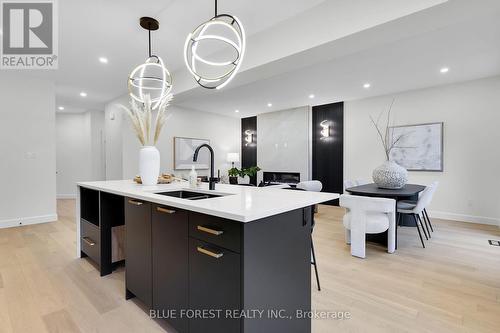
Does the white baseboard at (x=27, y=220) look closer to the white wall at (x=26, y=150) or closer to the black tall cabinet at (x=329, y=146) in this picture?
the white wall at (x=26, y=150)

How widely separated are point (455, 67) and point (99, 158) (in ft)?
28.4

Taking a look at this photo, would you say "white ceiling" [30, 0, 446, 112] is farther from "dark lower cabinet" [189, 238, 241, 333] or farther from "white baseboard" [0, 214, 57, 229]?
"white baseboard" [0, 214, 57, 229]

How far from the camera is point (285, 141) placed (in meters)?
7.17

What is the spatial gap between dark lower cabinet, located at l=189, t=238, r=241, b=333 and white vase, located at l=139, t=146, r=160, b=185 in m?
1.28

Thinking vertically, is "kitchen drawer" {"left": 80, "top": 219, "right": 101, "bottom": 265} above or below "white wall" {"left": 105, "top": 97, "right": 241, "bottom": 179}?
below

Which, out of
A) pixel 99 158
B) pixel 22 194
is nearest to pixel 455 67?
pixel 22 194

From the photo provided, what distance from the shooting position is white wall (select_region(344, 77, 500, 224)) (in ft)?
14.2

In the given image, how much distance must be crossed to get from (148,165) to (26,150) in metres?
3.60

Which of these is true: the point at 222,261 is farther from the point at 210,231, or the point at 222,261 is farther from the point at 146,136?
the point at 146,136

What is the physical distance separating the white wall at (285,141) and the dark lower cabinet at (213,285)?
5.62 m

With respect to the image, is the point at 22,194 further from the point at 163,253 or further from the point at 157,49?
the point at 163,253

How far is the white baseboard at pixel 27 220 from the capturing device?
4.14 metres

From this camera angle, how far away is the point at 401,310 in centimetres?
187

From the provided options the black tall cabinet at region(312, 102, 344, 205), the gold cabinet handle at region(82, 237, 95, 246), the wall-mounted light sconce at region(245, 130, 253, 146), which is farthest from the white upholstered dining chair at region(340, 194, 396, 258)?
the wall-mounted light sconce at region(245, 130, 253, 146)
